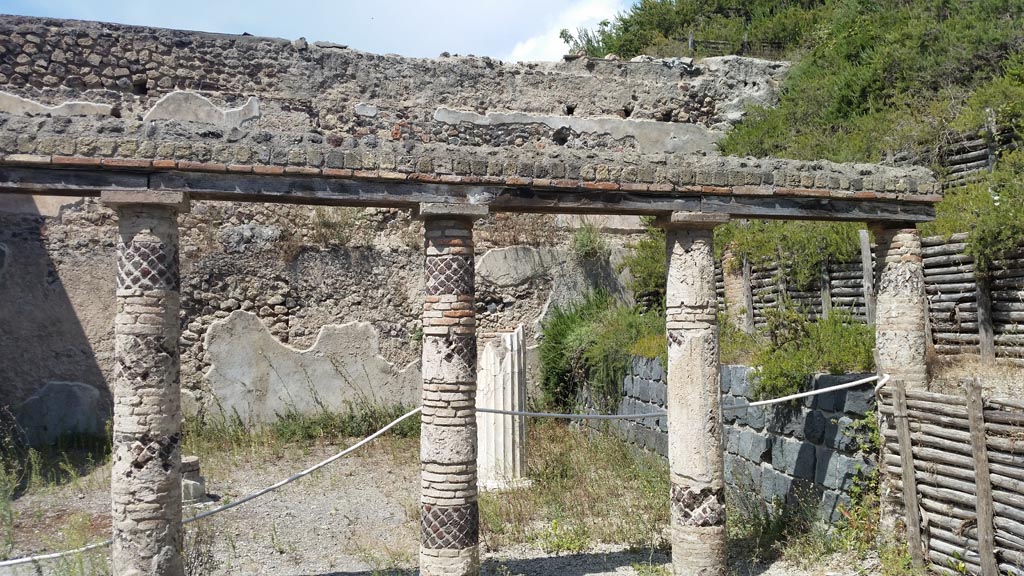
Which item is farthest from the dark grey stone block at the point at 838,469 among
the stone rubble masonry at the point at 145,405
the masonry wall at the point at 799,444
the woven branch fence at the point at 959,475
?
the stone rubble masonry at the point at 145,405

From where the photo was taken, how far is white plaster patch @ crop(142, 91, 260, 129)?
1122 cm

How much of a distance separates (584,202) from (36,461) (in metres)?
7.12

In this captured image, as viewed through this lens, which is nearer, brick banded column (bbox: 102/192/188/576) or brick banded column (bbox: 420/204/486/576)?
brick banded column (bbox: 102/192/188/576)

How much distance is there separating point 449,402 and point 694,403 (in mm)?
1844

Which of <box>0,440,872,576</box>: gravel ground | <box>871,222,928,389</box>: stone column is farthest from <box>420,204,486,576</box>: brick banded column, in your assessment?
<box>871,222,928,389</box>: stone column

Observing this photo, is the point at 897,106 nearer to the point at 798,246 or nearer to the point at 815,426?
the point at 798,246

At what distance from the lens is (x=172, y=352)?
5207 millimetres

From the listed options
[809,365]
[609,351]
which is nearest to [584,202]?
[809,365]

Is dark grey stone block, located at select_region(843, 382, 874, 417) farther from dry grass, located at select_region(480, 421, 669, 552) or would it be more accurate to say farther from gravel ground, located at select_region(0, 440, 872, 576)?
dry grass, located at select_region(480, 421, 669, 552)

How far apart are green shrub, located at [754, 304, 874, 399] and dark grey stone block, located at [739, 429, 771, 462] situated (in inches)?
18.0

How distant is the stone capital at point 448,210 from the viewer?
17.6ft

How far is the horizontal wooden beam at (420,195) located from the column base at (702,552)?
93.0 inches

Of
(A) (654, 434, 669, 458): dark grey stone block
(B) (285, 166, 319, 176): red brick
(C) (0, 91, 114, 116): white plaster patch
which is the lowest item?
(A) (654, 434, 669, 458): dark grey stone block

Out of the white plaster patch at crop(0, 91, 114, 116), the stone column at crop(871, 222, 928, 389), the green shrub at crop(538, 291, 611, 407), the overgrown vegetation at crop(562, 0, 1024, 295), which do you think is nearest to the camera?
the stone column at crop(871, 222, 928, 389)
